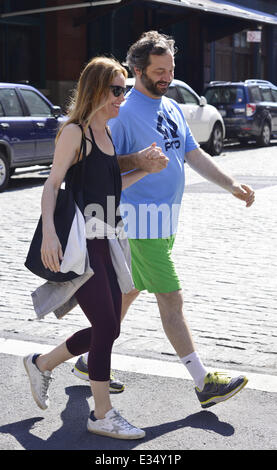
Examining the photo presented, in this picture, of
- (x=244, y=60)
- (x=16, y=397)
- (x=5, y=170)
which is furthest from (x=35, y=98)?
(x=244, y=60)

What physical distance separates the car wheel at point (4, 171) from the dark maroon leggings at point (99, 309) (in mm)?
10140

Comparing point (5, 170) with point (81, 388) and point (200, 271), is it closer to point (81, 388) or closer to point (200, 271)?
point (200, 271)

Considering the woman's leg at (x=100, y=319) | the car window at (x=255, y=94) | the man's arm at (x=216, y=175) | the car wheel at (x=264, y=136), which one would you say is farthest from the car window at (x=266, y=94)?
the woman's leg at (x=100, y=319)

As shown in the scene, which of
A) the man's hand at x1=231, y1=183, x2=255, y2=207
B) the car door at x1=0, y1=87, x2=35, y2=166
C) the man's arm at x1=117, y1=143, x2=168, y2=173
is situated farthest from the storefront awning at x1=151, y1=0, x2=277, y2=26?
the man's arm at x1=117, y1=143, x2=168, y2=173

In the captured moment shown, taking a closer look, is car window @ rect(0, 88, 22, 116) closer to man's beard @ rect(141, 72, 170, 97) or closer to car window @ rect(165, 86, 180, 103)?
car window @ rect(165, 86, 180, 103)

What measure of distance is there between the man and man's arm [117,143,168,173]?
193 mm

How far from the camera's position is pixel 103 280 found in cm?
391

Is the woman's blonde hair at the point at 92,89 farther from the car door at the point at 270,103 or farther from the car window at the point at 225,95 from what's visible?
the car door at the point at 270,103

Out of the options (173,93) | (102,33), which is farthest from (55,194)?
(102,33)

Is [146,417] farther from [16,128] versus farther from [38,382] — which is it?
[16,128]

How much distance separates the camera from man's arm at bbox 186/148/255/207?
4508 mm

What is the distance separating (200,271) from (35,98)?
8553mm

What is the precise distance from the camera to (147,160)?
3982 mm

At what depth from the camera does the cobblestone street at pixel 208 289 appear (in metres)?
5.31
